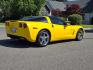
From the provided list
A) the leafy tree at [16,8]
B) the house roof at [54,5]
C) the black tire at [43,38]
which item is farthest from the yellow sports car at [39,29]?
the house roof at [54,5]

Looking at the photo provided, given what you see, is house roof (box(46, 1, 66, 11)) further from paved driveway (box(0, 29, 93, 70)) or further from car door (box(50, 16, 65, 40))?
paved driveway (box(0, 29, 93, 70))

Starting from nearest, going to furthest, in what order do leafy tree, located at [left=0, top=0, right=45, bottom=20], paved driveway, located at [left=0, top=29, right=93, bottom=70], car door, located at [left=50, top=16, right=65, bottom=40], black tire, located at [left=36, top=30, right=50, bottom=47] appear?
paved driveway, located at [left=0, top=29, right=93, bottom=70]
black tire, located at [left=36, top=30, right=50, bottom=47]
car door, located at [left=50, top=16, right=65, bottom=40]
leafy tree, located at [left=0, top=0, right=45, bottom=20]

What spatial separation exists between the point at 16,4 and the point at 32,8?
92.7 inches

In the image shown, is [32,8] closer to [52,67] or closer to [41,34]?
[41,34]

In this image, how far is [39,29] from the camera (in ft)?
39.7

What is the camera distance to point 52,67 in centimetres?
802

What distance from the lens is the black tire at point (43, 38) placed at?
1212 cm

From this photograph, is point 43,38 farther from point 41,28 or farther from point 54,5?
point 54,5

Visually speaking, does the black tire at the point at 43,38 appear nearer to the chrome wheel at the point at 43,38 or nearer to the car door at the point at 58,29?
the chrome wheel at the point at 43,38

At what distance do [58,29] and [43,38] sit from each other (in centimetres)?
119

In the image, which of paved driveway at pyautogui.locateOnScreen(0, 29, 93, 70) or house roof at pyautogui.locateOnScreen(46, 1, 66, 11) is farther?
house roof at pyautogui.locateOnScreen(46, 1, 66, 11)

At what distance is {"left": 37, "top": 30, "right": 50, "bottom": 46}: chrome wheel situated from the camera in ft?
39.9

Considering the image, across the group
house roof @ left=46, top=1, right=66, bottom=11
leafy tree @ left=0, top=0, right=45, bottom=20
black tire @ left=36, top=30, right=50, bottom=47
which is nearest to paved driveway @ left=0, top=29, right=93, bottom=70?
black tire @ left=36, top=30, right=50, bottom=47

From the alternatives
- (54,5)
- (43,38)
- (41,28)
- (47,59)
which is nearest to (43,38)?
(43,38)
